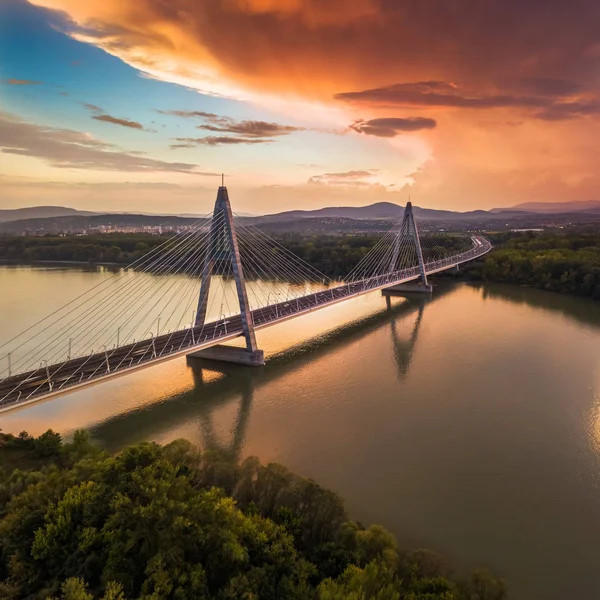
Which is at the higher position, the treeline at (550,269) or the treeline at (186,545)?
the treeline at (550,269)

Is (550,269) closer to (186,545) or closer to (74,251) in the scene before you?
(186,545)

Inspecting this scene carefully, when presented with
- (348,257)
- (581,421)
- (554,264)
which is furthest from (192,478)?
(348,257)

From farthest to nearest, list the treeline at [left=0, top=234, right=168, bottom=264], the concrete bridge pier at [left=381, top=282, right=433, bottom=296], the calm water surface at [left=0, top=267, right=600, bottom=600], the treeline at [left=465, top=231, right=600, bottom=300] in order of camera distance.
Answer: the treeline at [left=0, top=234, right=168, bottom=264] → the concrete bridge pier at [left=381, top=282, right=433, bottom=296] → the treeline at [left=465, top=231, right=600, bottom=300] → the calm water surface at [left=0, top=267, right=600, bottom=600]

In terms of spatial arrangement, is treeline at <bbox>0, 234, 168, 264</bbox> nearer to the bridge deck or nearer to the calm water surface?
the calm water surface

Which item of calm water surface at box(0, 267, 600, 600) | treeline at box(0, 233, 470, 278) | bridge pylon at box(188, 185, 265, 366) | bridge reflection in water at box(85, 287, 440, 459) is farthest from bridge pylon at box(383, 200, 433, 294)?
bridge pylon at box(188, 185, 265, 366)

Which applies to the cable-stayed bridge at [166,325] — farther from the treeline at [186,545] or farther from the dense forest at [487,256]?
the dense forest at [487,256]

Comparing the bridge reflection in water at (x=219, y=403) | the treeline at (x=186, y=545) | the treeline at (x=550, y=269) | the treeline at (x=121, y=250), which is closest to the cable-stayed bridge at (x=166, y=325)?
the bridge reflection in water at (x=219, y=403)
